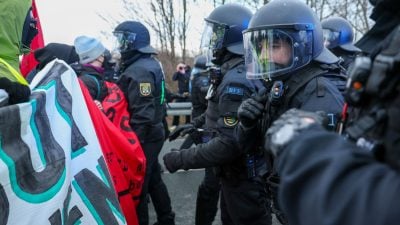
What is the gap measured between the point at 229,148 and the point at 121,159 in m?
0.81

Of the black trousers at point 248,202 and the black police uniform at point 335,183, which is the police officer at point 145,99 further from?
the black police uniform at point 335,183

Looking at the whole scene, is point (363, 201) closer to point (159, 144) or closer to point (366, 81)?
point (366, 81)

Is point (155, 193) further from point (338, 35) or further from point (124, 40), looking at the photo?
point (338, 35)

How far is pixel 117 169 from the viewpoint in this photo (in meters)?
3.23

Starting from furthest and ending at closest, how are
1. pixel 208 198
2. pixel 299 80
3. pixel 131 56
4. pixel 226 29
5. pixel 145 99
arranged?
pixel 131 56 → pixel 145 99 → pixel 208 198 → pixel 226 29 → pixel 299 80

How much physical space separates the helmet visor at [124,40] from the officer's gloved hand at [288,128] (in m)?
3.52

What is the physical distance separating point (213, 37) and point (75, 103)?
58.5 inches

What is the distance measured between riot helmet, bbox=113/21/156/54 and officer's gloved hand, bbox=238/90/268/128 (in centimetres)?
220

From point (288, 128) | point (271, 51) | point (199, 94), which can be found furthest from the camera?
point (199, 94)

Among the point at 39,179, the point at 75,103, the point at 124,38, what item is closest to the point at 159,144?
the point at 124,38

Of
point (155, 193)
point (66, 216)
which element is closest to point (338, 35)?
point (155, 193)

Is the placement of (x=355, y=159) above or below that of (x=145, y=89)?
above

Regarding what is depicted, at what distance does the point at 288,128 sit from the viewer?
1194 mm

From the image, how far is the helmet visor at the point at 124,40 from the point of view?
4.61m
